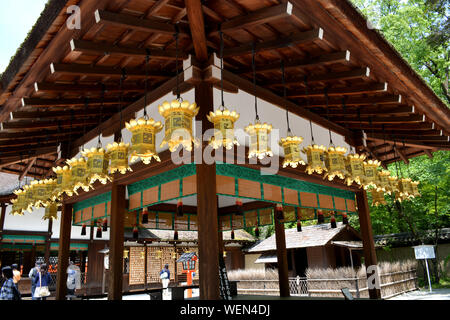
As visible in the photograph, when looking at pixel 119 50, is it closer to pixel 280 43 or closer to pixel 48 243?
pixel 280 43

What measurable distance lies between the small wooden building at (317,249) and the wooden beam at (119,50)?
13.3 meters

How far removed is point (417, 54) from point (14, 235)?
21.0 meters

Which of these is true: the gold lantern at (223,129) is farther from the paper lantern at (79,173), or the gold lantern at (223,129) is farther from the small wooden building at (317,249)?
the small wooden building at (317,249)

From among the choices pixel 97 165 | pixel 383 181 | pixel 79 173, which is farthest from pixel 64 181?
pixel 383 181

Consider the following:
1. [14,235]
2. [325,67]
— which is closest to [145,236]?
[14,235]

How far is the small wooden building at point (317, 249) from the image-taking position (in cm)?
1631

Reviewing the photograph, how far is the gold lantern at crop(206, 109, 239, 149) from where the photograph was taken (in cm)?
407

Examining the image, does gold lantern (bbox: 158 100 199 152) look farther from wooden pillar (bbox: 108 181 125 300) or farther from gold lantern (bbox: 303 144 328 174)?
wooden pillar (bbox: 108 181 125 300)

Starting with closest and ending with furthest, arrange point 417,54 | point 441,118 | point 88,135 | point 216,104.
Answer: point 216,104 < point 441,118 < point 88,135 < point 417,54

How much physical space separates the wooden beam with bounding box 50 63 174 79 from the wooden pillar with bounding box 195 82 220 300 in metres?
1.13

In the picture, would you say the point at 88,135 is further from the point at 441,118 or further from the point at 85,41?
the point at 441,118

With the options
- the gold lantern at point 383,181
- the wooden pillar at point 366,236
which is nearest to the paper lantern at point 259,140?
the gold lantern at point 383,181

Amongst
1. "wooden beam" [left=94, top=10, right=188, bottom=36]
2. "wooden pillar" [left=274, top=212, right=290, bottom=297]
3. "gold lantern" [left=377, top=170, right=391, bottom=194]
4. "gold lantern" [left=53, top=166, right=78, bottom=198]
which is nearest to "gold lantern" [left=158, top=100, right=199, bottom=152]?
"wooden beam" [left=94, top=10, right=188, bottom=36]

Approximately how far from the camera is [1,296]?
5426mm
